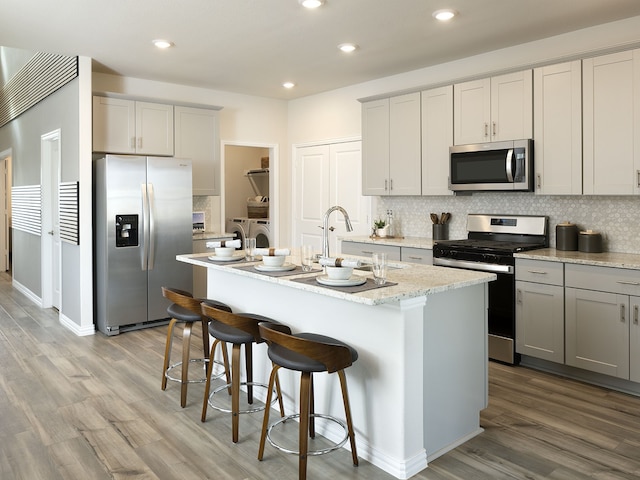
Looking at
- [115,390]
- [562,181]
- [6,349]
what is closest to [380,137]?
[562,181]

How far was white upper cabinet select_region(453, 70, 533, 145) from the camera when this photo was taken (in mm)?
4188

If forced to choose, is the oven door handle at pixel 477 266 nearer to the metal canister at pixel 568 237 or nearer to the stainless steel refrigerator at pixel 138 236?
the metal canister at pixel 568 237

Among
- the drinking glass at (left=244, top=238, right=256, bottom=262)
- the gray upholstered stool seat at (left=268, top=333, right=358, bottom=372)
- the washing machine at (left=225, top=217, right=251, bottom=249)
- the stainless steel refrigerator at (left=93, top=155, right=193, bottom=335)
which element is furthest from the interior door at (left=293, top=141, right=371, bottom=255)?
the gray upholstered stool seat at (left=268, top=333, right=358, bottom=372)

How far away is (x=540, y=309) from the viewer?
12.7 feet

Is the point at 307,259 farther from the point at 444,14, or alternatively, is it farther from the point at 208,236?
the point at 208,236

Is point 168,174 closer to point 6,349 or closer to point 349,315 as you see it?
point 6,349

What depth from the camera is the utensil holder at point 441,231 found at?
514cm

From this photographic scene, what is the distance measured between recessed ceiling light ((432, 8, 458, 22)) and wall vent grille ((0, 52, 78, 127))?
3.35 meters

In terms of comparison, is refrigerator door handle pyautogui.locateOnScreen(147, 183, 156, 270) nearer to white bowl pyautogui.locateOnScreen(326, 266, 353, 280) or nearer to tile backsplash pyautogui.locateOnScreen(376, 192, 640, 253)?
tile backsplash pyautogui.locateOnScreen(376, 192, 640, 253)

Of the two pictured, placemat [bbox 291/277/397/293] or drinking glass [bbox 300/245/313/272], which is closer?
placemat [bbox 291/277/397/293]

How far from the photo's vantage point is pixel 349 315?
8.92 feet

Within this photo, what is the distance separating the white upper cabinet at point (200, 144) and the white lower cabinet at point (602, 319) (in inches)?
157

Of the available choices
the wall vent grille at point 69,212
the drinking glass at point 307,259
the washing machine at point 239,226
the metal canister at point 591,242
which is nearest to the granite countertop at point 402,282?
the drinking glass at point 307,259

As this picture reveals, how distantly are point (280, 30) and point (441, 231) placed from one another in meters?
2.41
